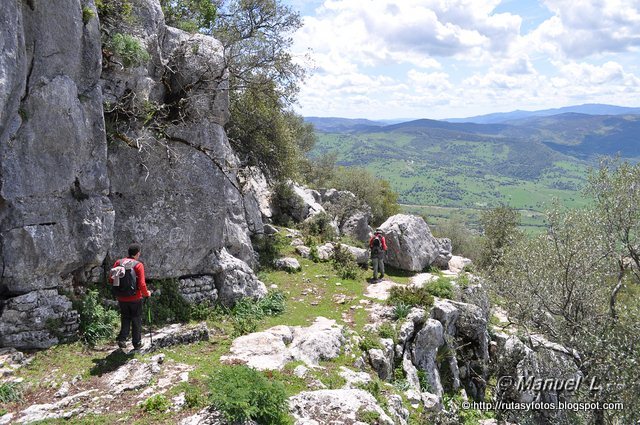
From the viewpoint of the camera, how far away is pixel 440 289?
25.5 metres

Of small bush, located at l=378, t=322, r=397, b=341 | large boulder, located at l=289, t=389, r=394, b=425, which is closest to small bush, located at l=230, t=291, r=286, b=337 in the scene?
small bush, located at l=378, t=322, r=397, b=341

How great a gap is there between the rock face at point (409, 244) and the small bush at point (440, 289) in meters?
3.75

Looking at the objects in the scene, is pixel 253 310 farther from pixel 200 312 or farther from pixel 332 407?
pixel 332 407

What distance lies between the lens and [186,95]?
762 inches

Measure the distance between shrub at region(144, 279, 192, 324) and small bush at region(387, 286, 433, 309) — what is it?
36.2 ft

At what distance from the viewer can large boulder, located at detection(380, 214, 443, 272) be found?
29750mm

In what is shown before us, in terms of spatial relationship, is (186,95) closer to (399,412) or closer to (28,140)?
(28,140)

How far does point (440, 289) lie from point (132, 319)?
1846 cm

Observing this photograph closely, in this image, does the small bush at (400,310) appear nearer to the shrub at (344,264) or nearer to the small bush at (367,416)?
the shrub at (344,264)

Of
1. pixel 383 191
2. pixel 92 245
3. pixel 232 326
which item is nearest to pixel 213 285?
pixel 232 326

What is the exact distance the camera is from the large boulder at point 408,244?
97.6 ft

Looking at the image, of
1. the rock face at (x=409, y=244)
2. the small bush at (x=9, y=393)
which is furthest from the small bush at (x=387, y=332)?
the small bush at (x=9, y=393)

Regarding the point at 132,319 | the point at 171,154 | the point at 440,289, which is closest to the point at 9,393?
the point at 132,319

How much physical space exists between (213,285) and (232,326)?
8.67 feet
